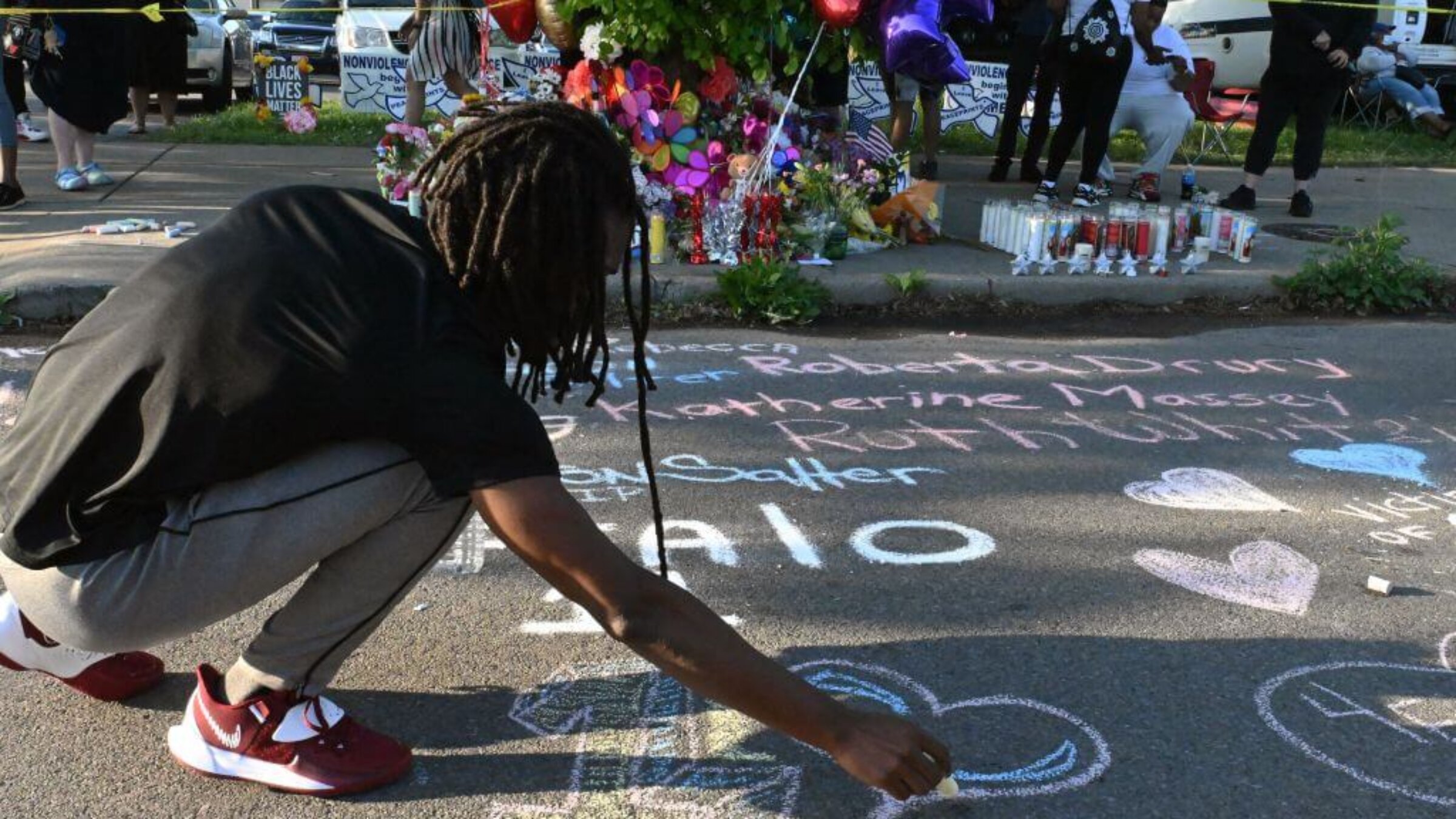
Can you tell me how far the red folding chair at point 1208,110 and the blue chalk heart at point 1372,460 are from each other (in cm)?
471

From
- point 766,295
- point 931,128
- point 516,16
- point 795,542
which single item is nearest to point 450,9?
point 516,16

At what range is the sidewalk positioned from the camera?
18.7 feet

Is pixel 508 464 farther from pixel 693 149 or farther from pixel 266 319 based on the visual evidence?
pixel 693 149

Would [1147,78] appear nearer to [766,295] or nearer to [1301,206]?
[1301,206]

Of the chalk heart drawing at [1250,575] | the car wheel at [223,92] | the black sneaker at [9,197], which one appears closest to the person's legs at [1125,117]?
the chalk heart drawing at [1250,575]

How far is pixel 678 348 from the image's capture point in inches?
205

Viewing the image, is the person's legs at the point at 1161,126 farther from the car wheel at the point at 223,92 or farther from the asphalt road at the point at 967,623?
the car wheel at the point at 223,92

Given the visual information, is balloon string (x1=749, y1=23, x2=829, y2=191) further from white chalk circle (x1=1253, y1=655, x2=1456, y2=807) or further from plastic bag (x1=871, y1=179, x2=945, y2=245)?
white chalk circle (x1=1253, y1=655, x2=1456, y2=807)

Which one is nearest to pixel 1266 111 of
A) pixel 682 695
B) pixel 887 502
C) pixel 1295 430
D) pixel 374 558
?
pixel 1295 430

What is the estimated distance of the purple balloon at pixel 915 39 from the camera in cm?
629

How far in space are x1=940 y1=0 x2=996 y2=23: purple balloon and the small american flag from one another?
68 centimetres

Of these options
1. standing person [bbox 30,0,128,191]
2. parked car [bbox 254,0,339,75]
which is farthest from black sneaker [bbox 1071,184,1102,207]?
parked car [bbox 254,0,339,75]

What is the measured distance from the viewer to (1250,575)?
3197 millimetres

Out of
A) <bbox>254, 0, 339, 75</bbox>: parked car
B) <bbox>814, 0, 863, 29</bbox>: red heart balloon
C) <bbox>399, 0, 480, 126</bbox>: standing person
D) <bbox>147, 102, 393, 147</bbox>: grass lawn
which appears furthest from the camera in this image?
<bbox>254, 0, 339, 75</bbox>: parked car
